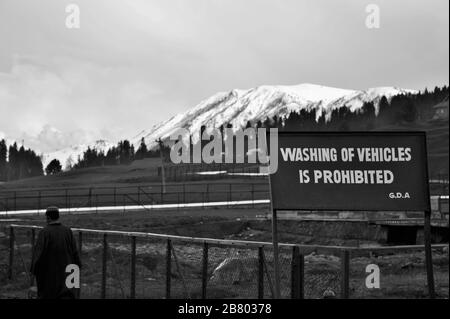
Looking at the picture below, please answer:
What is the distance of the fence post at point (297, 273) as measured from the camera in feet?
33.5

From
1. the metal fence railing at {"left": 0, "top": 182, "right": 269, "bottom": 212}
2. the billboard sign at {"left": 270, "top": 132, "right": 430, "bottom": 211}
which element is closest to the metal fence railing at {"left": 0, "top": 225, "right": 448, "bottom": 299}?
the billboard sign at {"left": 270, "top": 132, "right": 430, "bottom": 211}

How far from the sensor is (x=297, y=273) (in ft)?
33.6

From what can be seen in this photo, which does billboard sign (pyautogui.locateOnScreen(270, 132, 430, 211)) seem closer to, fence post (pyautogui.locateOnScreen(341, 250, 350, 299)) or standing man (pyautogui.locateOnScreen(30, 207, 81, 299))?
fence post (pyautogui.locateOnScreen(341, 250, 350, 299))

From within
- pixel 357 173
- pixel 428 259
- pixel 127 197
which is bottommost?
pixel 127 197

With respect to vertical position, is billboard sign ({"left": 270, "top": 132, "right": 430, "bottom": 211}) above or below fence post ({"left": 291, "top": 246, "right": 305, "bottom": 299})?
above

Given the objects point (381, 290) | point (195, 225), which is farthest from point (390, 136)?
point (195, 225)

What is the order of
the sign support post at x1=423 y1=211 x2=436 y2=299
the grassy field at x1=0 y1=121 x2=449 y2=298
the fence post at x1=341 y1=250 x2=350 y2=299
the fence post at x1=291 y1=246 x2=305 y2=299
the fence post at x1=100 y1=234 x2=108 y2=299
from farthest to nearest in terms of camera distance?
1. the fence post at x1=100 y1=234 x2=108 y2=299
2. the grassy field at x1=0 y1=121 x2=449 y2=298
3. the fence post at x1=341 y1=250 x2=350 y2=299
4. the fence post at x1=291 y1=246 x2=305 y2=299
5. the sign support post at x1=423 y1=211 x2=436 y2=299

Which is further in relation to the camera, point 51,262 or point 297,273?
point 297,273

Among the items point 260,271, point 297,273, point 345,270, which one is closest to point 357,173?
point 345,270

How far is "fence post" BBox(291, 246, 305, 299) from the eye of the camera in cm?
1022

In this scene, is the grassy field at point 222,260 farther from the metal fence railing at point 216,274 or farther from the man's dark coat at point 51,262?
A: the man's dark coat at point 51,262

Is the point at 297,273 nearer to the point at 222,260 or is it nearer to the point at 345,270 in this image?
the point at 345,270

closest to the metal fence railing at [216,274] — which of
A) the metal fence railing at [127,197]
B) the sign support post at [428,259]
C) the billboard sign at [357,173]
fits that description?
the billboard sign at [357,173]
